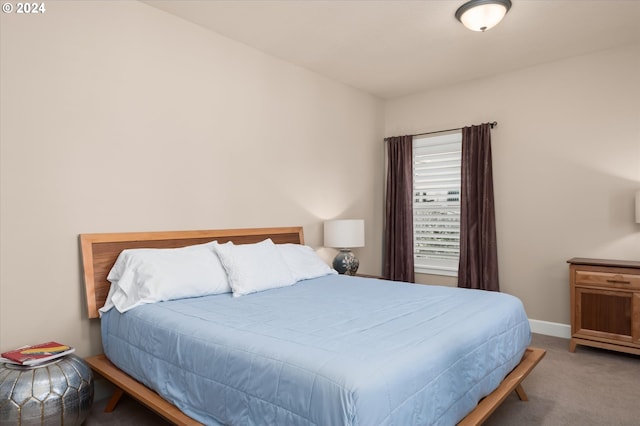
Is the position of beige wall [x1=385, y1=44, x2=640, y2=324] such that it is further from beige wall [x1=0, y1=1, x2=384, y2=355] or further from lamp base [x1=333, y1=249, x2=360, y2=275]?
beige wall [x1=0, y1=1, x2=384, y2=355]

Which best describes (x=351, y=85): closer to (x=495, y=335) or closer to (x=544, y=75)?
(x=544, y=75)

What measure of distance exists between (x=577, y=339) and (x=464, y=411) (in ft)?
7.80

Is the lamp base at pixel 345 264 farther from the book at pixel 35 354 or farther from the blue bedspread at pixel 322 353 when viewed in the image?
the book at pixel 35 354

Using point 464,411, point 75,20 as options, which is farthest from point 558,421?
point 75,20

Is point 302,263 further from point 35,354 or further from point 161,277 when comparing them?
point 35,354

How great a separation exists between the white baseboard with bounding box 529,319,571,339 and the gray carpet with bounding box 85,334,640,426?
50cm

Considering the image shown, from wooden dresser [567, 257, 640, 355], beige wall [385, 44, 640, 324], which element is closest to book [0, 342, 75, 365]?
wooden dresser [567, 257, 640, 355]

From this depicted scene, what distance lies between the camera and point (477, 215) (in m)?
4.53

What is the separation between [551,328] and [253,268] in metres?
3.09

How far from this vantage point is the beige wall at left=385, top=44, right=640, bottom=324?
3766mm

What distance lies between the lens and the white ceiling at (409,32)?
3037 millimetres

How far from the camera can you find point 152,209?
304 centimetres

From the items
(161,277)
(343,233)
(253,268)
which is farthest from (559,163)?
(161,277)

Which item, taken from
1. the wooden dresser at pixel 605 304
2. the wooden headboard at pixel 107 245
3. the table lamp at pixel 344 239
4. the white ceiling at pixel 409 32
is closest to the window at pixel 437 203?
the white ceiling at pixel 409 32
